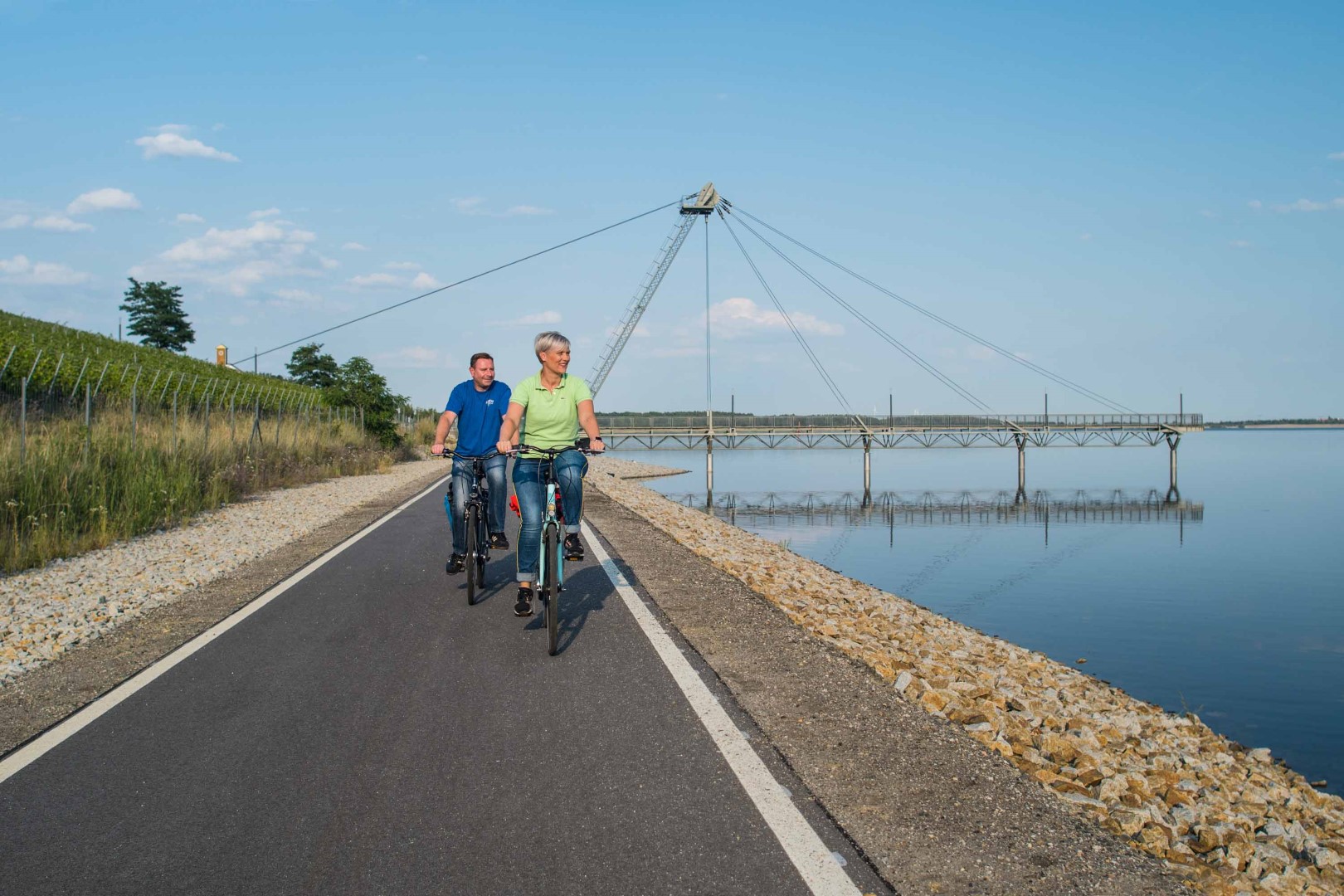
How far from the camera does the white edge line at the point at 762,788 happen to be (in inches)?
142

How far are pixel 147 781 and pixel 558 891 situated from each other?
2.41m

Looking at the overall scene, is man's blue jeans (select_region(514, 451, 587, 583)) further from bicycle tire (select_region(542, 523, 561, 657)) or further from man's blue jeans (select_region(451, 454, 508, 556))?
man's blue jeans (select_region(451, 454, 508, 556))

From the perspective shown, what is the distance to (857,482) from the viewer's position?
7600cm

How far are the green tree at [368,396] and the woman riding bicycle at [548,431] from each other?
37363mm

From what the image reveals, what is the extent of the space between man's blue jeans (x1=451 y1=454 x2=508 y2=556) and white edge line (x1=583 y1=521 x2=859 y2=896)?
2651 millimetres

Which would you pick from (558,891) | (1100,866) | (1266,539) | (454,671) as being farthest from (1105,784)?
(1266,539)

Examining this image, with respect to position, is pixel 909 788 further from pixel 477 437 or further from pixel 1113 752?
pixel 477 437

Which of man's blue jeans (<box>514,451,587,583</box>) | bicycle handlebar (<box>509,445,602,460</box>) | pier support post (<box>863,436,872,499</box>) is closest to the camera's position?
bicycle handlebar (<box>509,445,602,460</box>)

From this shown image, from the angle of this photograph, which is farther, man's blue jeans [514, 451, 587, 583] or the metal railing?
the metal railing

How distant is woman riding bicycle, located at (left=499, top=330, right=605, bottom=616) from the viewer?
24.9 ft

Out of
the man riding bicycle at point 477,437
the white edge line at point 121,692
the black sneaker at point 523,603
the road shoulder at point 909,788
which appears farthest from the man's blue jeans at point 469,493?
the road shoulder at point 909,788

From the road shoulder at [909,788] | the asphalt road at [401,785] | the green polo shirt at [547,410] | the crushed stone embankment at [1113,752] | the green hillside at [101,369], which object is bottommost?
the crushed stone embankment at [1113,752]

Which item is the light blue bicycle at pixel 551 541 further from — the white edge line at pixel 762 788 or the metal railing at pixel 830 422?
the metal railing at pixel 830 422

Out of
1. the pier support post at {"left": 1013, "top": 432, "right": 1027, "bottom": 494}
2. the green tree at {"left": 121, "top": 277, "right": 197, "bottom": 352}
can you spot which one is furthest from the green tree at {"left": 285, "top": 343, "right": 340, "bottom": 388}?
the pier support post at {"left": 1013, "top": 432, "right": 1027, "bottom": 494}
